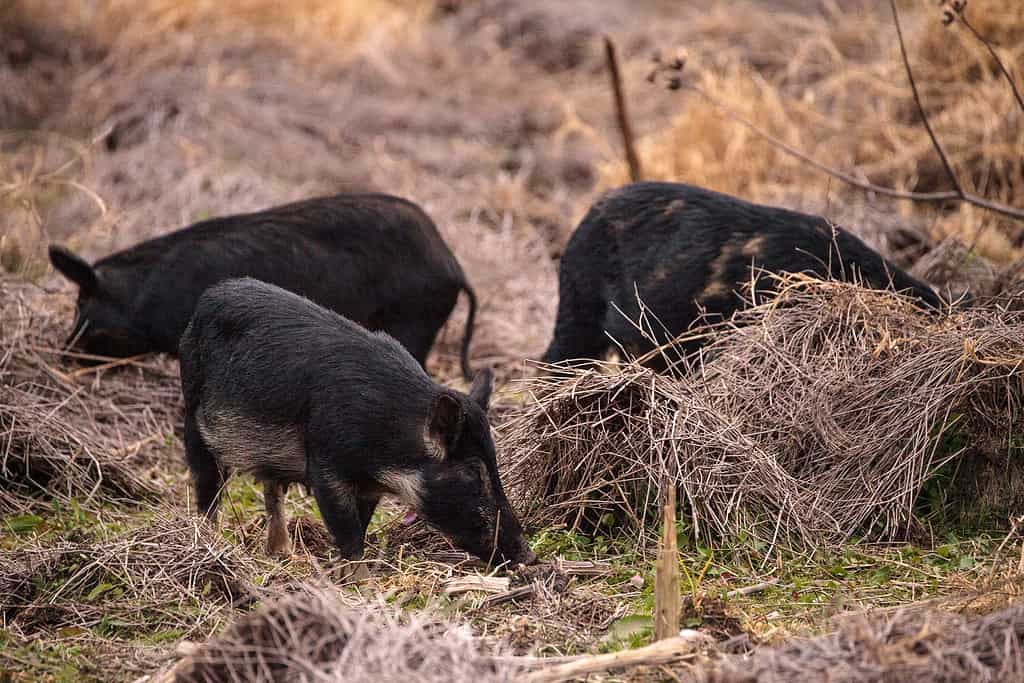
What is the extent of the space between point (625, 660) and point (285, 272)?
13.6ft

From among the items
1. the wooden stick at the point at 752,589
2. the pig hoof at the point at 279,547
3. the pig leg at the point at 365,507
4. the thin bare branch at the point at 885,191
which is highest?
the thin bare branch at the point at 885,191

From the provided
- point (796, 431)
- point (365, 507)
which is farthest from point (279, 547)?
point (796, 431)

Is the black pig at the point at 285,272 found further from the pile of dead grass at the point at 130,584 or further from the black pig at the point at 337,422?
the pile of dead grass at the point at 130,584

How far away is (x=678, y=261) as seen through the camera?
269 inches

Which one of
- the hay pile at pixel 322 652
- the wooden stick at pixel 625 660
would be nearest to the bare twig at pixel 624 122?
the wooden stick at pixel 625 660

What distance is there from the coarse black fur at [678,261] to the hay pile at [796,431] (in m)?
0.51

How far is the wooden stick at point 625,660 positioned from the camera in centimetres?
372

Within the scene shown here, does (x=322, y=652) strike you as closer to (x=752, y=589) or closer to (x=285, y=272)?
(x=752, y=589)

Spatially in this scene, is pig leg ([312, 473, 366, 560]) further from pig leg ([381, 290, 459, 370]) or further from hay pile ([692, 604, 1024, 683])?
pig leg ([381, 290, 459, 370])

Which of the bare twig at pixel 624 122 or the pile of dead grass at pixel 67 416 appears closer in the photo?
the pile of dead grass at pixel 67 416

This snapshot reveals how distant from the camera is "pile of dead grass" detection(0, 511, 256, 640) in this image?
469 cm

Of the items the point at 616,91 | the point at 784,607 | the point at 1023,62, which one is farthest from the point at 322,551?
the point at 1023,62

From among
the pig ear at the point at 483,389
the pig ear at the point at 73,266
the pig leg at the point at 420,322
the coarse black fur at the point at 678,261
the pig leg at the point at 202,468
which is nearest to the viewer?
the pig ear at the point at 483,389

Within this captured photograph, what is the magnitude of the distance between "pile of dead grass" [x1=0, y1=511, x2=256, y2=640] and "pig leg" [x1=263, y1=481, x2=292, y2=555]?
0.44 m
